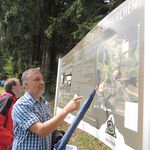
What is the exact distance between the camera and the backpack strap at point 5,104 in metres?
5.65

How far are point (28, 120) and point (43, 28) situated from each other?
2085 centimetres

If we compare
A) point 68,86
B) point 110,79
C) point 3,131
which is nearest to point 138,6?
point 110,79

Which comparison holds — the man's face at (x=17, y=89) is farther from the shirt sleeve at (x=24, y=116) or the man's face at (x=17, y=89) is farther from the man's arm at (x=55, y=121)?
the man's arm at (x=55, y=121)

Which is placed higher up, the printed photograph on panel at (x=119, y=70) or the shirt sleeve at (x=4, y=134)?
the printed photograph on panel at (x=119, y=70)

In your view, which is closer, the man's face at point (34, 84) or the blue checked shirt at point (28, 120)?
the blue checked shirt at point (28, 120)

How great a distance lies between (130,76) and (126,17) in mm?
544

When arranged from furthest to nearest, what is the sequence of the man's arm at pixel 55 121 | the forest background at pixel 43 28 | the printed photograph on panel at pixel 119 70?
the forest background at pixel 43 28 < the man's arm at pixel 55 121 < the printed photograph on panel at pixel 119 70

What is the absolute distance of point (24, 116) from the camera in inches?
160

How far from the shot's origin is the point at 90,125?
15.3ft

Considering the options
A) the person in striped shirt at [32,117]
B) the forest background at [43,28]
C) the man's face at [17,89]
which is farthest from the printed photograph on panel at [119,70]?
the forest background at [43,28]

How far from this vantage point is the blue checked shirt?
4053 millimetres

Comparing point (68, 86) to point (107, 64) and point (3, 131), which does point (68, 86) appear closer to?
Answer: point (3, 131)

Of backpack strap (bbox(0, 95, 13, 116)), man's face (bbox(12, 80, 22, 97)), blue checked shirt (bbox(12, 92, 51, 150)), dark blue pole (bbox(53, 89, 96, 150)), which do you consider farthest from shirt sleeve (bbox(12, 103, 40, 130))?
man's face (bbox(12, 80, 22, 97))

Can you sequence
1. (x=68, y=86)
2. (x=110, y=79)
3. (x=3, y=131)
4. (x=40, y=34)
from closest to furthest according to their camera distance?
(x=110, y=79) < (x=3, y=131) < (x=68, y=86) < (x=40, y=34)
